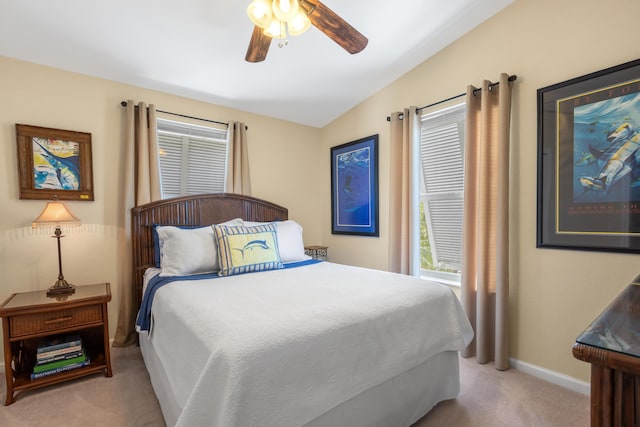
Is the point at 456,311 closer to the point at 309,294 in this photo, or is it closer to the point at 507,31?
the point at 309,294

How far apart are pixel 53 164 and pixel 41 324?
133 centimetres

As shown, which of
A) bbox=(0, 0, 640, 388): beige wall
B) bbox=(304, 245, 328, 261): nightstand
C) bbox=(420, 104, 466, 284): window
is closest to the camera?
bbox=(0, 0, 640, 388): beige wall

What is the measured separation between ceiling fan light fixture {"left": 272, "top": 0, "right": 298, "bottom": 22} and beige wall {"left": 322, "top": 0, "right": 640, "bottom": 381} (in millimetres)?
1917

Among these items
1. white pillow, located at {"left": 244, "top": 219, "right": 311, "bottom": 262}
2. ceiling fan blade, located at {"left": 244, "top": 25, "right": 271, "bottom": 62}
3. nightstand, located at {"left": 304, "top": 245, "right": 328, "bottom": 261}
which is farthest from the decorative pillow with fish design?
ceiling fan blade, located at {"left": 244, "top": 25, "right": 271, "bottom": 62}

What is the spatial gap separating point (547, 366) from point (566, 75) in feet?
7.17

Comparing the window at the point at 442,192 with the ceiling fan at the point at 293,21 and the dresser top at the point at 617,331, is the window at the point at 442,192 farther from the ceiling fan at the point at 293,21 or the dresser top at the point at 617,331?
the dresser top at the point at 617,331

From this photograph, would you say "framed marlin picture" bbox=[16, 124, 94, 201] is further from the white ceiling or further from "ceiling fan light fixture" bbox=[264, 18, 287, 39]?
"ceiling fan light fixture" bbox=[264, 18, 287, 39]

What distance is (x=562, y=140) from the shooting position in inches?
86.3

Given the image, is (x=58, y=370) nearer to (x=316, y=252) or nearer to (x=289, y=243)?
(x=289, y=243)

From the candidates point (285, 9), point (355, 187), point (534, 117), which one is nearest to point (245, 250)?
point (285, 9)

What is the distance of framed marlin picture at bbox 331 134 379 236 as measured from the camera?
3637 millimetres

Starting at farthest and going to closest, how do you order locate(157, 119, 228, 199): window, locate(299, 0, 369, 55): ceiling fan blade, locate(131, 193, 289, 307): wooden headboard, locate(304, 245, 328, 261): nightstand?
locate(304, 245, 328, 261): nightstand → locate(157, 119, 228, 199): window → locate(131, 193, 289, 307): wooden headboard → locate(299, 0, 369, 55): ceiling fan blade

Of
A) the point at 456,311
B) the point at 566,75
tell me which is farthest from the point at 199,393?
the point at 566,75

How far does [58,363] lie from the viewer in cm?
218
